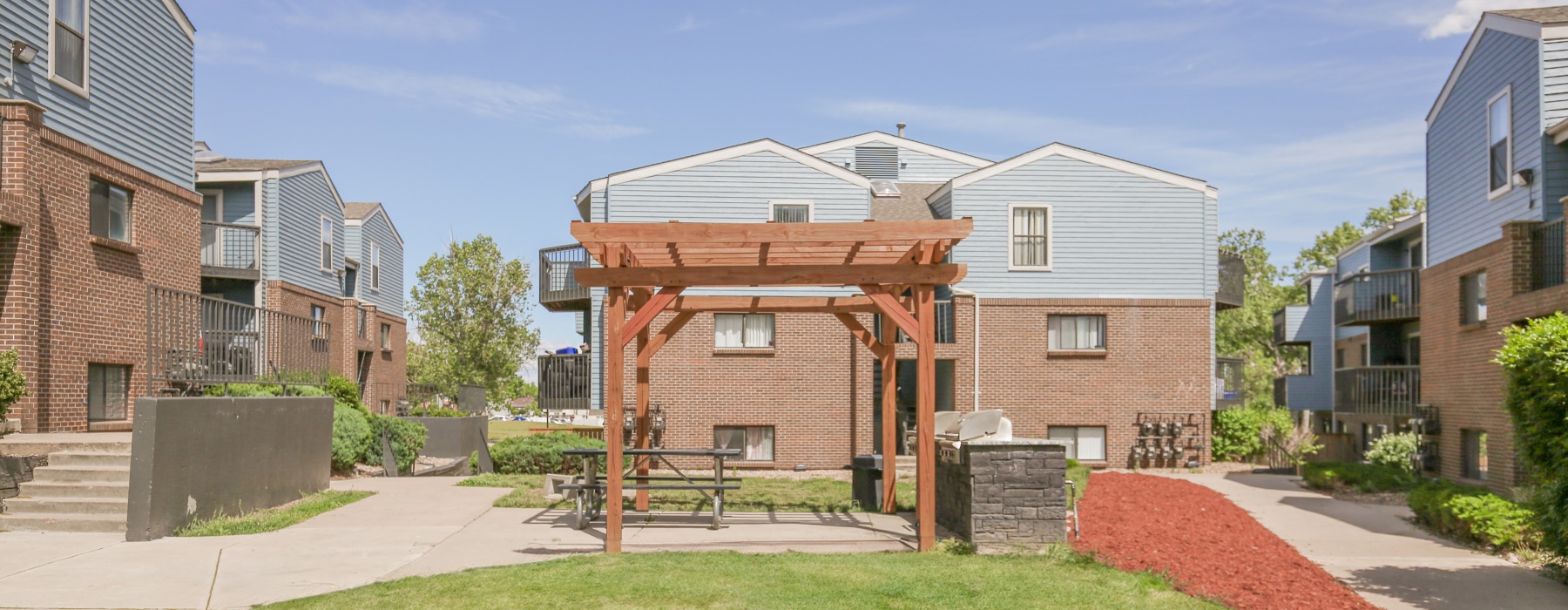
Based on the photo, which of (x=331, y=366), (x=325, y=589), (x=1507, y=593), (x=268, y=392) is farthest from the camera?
(x=331, y=366)

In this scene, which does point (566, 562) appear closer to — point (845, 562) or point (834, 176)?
point (845, 562)

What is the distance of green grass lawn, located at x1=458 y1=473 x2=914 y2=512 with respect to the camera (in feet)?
47.7

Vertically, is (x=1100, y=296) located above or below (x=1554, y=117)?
below

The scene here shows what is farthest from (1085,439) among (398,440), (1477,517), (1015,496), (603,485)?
(603,485)

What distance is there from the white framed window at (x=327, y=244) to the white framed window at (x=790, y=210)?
15.3 m

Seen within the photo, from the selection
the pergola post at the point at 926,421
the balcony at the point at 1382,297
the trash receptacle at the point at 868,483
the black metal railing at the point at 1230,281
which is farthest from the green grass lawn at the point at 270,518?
the balcony at the point at 1382,297

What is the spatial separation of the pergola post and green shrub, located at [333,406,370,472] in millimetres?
11006

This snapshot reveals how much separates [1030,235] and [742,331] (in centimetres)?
689

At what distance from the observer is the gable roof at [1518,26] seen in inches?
695

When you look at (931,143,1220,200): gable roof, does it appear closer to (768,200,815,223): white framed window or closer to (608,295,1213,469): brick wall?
(608,295,1213,469): brick wall

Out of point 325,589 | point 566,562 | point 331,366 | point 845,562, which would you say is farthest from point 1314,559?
point 331,366

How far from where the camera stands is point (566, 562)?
396 inches

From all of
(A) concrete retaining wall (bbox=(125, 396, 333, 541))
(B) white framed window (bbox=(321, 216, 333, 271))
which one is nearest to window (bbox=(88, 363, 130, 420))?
(A) concrete retaining wall (bbox=(125, 396, 333, 541))

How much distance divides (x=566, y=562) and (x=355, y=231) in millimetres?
30928
